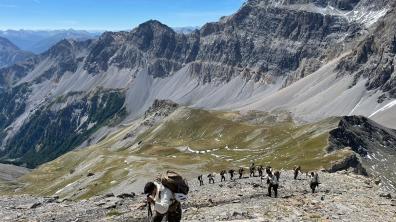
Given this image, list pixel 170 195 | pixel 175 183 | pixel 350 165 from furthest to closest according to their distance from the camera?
pixel 350 165
pixel 170 195
pixel 175 183

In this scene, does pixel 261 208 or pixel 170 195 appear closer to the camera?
pixel 170 195

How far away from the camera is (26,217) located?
49.9m

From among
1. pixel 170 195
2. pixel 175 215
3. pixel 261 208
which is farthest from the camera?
pixel 261 208

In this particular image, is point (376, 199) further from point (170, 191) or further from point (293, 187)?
point (170, 191)

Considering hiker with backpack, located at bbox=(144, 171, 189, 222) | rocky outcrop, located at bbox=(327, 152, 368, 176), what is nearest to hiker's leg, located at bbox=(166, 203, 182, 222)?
hiker with backpack, located at bbox=(144, 171, 189, 222)

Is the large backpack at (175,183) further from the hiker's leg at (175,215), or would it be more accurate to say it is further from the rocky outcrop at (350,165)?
the rocky outcrop at (350,165)

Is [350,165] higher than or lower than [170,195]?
lower

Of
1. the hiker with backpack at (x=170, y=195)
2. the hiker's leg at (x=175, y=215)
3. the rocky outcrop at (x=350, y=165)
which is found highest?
the hiker with backpack at (x=170, y=195)

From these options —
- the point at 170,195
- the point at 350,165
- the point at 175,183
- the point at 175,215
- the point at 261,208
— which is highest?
the point at 175,183

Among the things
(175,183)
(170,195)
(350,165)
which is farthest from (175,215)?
(350,165)

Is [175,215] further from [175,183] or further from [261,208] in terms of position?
[261,208]

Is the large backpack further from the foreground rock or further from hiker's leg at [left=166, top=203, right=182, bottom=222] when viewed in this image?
the foreground rock

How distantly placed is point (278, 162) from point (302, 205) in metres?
154

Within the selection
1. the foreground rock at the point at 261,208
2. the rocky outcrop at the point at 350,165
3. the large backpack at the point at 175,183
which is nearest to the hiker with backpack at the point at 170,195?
the large backpack at the point at 175,183
